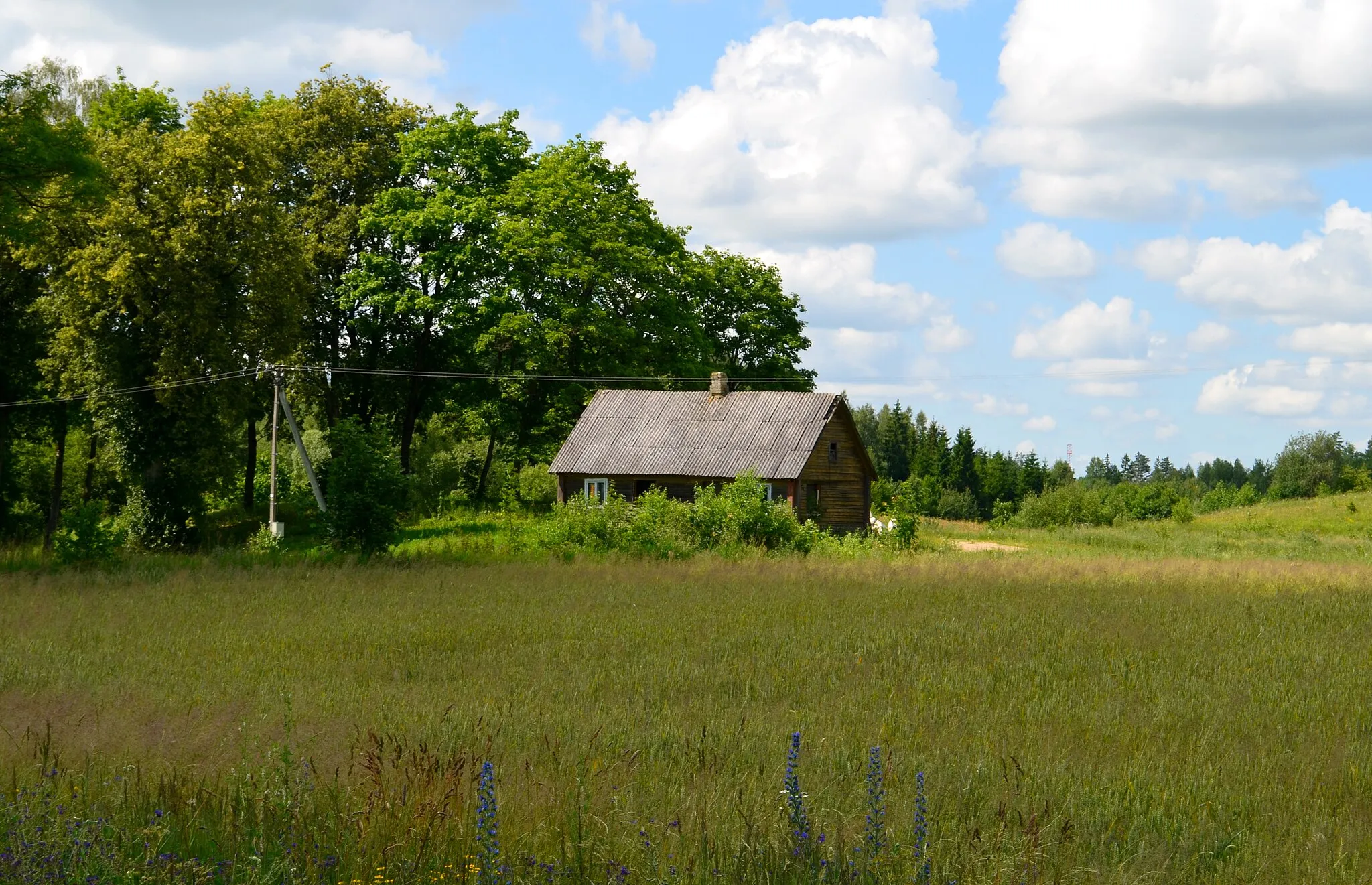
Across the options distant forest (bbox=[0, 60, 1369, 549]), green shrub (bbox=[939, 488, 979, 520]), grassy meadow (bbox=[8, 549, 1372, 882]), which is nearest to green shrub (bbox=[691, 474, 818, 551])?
distant forest (bbox=[0, 60, 1369, 549])

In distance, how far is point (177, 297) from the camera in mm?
33312

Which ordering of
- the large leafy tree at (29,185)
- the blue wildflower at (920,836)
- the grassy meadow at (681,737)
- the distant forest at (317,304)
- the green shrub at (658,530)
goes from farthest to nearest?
the distant forest at (317,304) < the green shrub at (658,530) < the large leafy tree at (29,185) < the grassy meadow at (681,737) < the blue wildflower at (920,836)

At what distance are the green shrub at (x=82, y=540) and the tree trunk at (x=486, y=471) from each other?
24212mm

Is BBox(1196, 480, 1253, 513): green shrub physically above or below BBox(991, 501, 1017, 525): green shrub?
above

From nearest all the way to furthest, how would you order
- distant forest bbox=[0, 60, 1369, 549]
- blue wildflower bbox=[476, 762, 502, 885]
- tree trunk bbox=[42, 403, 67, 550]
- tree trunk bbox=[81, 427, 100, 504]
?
blue wildflower bbox=[476, 762, 502, 885], distant forest bbox=[0, 60, 1369, 549], tree trunk bbox=[42, 403, 67, 550], tree trunk bbox=[81, 427, 100, 504]

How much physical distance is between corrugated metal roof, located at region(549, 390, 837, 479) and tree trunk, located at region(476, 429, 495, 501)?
709 centimetres

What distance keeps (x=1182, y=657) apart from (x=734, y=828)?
29.4 ft

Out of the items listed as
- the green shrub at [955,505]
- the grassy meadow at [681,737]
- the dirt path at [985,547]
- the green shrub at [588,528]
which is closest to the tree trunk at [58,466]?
the green shrub at [588,528]

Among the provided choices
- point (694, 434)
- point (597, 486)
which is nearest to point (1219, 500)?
point (694, 434)

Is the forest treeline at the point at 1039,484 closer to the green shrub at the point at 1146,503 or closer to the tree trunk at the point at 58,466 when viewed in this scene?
the green shrub at the point at 1146,503

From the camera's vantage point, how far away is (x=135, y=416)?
34094mm

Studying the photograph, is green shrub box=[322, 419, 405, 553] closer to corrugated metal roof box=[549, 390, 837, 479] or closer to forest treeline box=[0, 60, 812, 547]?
forest treeline box=[0, 60, 812, 547]

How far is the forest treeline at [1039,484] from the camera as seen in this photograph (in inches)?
2510

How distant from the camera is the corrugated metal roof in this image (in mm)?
39062
